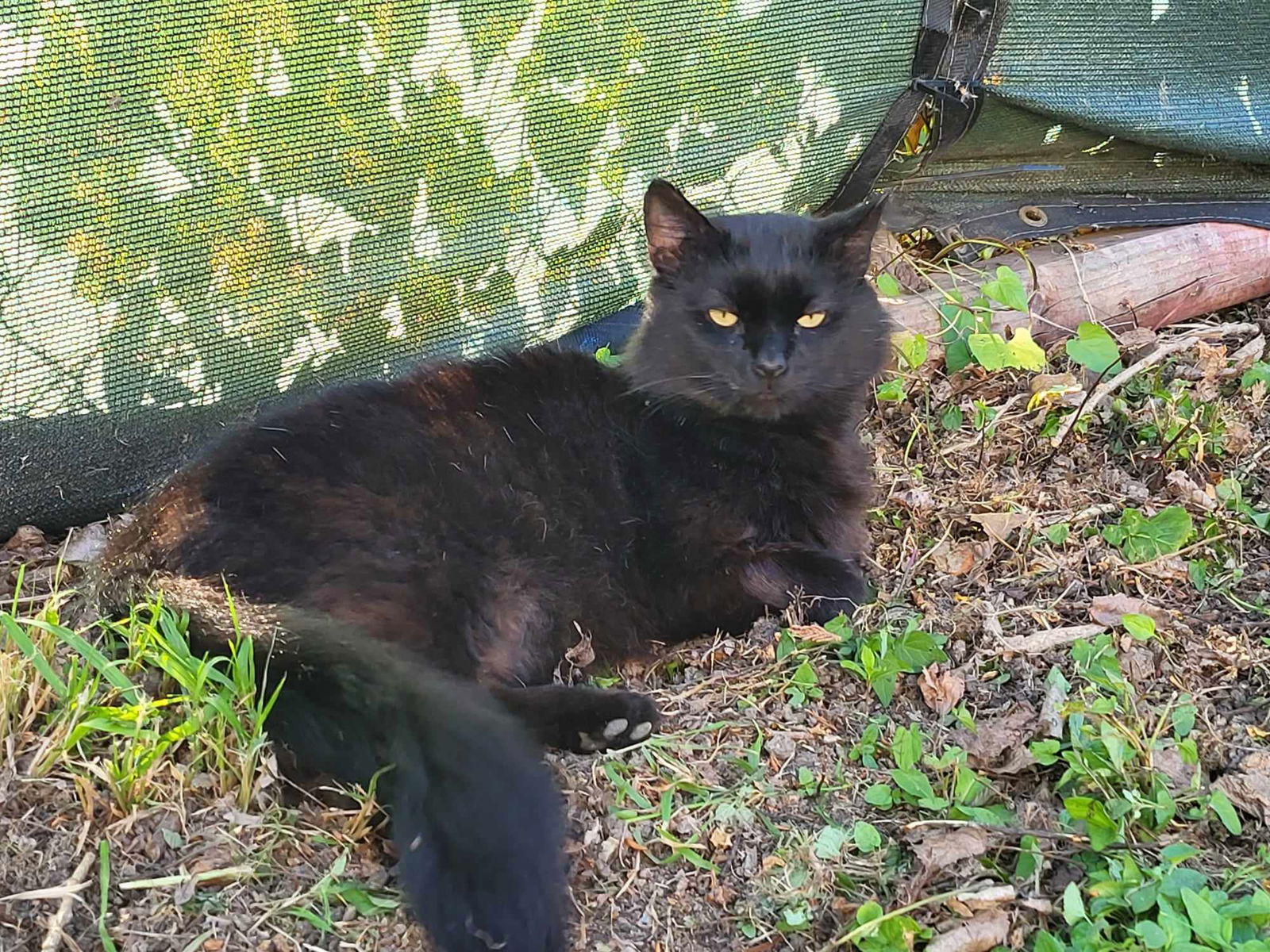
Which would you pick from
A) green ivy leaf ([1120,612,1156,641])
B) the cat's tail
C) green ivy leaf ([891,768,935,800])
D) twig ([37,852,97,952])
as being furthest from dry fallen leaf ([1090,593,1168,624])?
twig ([37,852,97,952])

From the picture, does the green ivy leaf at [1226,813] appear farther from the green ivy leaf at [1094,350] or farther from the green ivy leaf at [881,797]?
the green ivy leaf at [1094,350]

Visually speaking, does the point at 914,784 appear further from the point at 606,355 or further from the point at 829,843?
the point at 606,355

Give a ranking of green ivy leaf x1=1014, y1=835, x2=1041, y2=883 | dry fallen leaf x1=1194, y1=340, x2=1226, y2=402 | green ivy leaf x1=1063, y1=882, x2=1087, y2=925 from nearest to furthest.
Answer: green ivy leaf x1=1063, y1=882, x2=1087, y2=925, green ivy leaf x1=1014, y1=835, x2=1041, y2=883, dry fallen leaf x1=1194, y1=340, x2=1226, y2=402

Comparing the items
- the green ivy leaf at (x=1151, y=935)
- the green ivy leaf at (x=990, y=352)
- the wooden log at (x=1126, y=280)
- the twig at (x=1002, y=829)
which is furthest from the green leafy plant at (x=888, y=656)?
the wooden log at (x=1126, y=280)

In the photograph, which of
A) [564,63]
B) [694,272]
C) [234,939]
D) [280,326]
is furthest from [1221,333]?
[234,939]

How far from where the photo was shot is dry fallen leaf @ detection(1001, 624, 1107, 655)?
2.28 m

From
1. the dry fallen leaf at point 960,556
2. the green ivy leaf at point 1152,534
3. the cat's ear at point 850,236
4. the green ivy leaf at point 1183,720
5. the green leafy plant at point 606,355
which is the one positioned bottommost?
the dry fallen leaf at point 960,556

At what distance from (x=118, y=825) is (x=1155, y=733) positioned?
6.06ft

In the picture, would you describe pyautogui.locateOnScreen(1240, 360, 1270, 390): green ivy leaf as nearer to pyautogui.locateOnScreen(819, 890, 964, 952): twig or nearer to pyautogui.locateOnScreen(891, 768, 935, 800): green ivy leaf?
pyautogui.locateOnScreen(891, 768, 935, 800): green ivy leaf

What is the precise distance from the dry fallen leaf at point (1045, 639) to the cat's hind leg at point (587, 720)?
804mm

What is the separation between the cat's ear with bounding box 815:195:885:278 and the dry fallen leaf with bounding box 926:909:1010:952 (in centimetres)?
156

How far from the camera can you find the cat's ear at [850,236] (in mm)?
2516

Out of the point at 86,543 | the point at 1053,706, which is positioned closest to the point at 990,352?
the point at 1053,706

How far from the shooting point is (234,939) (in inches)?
65.1
